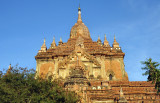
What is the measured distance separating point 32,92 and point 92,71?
54.3 feet

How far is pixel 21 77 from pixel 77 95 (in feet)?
21.2

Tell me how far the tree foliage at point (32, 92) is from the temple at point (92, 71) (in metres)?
1.76

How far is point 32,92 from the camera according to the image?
21.4 metres

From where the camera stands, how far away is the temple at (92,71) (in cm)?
2300

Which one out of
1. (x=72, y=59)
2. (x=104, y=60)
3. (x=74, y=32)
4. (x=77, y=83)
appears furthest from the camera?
(x=74, y=32)

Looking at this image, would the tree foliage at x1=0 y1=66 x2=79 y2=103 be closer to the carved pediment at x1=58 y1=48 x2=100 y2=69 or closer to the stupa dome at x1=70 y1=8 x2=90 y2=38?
the carved pediment at x1=58 y1=48 x2=100 y2=69

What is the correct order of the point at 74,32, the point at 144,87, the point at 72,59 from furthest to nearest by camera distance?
the point at 74,32, the point at 72,59, the point at 144,87

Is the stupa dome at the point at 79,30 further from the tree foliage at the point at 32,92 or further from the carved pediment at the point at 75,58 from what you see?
the tree foliage at the point at 32,92

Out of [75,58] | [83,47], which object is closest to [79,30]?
[83,47]

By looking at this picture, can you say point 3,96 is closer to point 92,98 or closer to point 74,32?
point 92,98

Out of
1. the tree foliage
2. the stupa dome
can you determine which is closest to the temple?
the stupa dome

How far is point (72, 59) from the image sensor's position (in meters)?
36.8

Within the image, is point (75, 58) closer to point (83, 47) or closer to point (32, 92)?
point (83, 47)

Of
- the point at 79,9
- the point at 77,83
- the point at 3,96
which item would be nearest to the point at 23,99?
A: the point at 3,96
